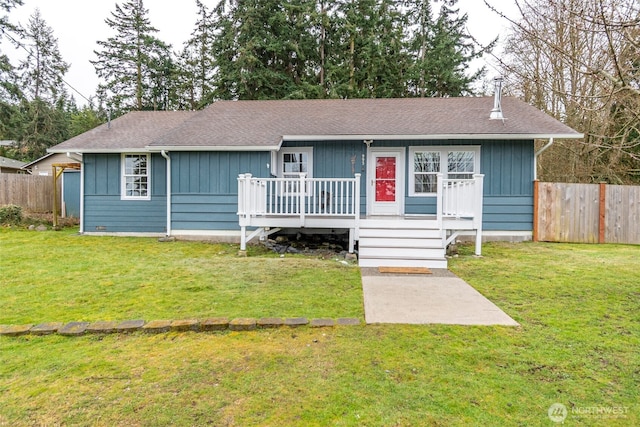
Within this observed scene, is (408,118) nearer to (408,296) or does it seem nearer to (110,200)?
(408,296)

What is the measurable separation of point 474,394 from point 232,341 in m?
1.94

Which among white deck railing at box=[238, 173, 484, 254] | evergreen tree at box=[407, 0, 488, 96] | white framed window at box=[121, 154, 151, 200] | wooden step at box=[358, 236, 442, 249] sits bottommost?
wooden step at box=[358, 236, 442, 249]

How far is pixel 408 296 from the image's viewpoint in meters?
4.47

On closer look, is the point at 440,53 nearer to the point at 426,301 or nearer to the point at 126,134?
the point at 126,134

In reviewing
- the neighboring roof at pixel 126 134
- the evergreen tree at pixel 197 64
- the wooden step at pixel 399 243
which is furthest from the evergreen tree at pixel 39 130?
the wooden step at pixel 399 243

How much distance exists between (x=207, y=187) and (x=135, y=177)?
262cm

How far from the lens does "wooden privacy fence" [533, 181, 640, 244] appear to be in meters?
8.83

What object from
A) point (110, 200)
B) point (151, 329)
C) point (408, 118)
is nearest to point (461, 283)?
point (151, 329)

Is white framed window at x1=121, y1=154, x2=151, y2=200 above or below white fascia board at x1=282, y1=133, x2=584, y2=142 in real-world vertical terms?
below

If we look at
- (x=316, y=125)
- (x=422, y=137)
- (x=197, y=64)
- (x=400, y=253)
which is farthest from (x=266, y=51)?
(x=400, y=253)

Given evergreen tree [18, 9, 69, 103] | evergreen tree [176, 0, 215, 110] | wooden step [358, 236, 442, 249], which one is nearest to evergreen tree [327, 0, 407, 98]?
evergreen tree [176, 0, 215, 110]

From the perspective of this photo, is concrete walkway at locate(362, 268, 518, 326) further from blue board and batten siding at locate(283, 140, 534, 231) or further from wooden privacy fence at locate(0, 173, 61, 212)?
wooden privacy fence at locate(0, 173, 61, 212)

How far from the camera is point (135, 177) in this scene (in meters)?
10.1

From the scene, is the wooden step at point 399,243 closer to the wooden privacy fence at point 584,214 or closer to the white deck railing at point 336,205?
the white deck railing at point 336,205
